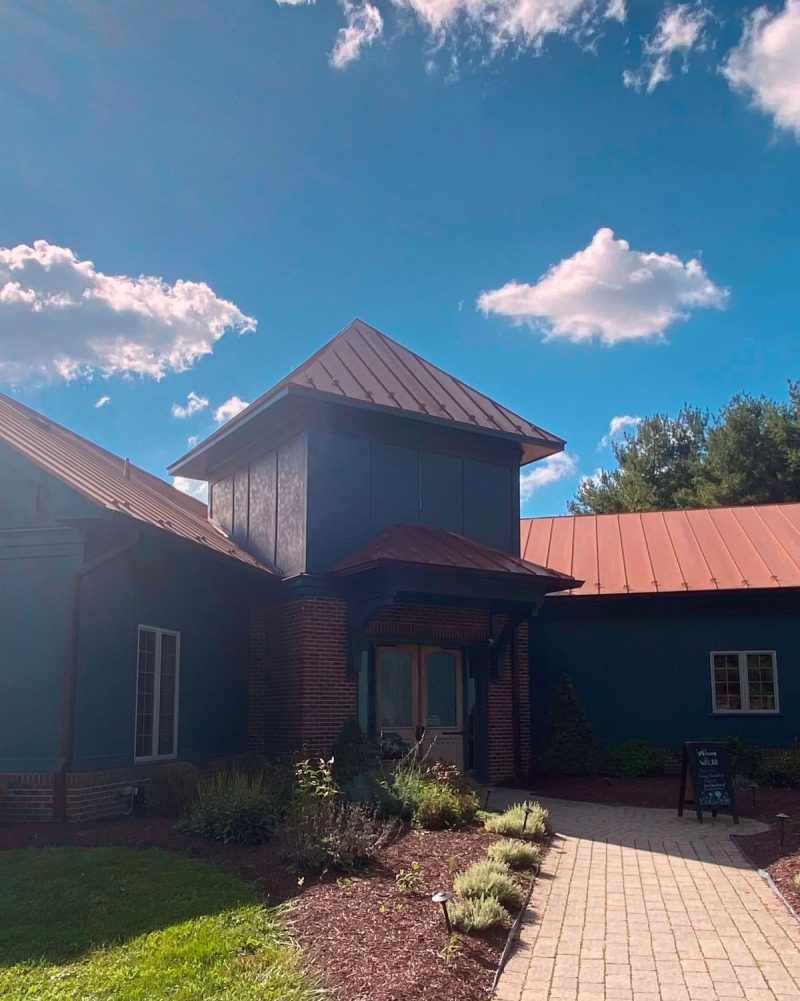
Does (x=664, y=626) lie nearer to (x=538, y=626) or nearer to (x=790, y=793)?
(x=538, y=626)

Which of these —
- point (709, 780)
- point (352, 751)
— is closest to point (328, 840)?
point (352, 751)

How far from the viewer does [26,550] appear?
439 inches

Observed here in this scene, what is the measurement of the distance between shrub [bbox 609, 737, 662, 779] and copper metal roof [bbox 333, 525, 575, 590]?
3721 millimetres

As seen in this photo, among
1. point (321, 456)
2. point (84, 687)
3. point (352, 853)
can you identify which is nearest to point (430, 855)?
point (352, 853)

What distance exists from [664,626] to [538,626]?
2.29 m

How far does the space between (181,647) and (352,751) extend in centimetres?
276

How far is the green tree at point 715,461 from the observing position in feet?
111

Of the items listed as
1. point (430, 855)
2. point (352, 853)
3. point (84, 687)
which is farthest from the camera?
point (84, 687)

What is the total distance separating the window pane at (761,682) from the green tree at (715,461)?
562 inches

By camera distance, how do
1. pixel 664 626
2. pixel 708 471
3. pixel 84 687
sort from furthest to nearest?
1. pixel 708 471
2. pixel 664 626
3. pixel 84 687

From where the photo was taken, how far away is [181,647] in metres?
13.0

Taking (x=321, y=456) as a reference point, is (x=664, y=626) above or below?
below

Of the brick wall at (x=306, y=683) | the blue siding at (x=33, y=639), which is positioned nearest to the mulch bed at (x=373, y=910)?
Answer: the blue siding at (x=33, y=639)

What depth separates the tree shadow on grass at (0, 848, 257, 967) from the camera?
625cm
